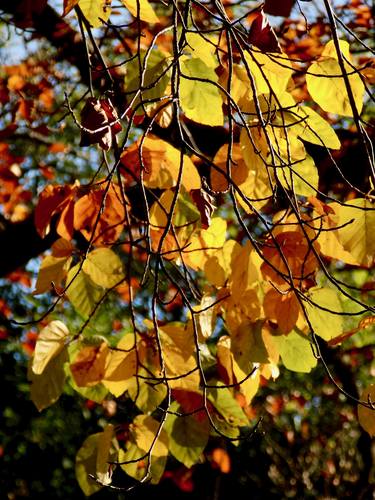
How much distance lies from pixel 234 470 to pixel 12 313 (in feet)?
8.41

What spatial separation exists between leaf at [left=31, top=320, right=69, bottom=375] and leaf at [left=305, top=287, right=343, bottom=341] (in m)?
0.65

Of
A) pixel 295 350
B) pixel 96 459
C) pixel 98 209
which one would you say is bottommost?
pixel 96 459

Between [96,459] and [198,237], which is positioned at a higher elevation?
[198,237]

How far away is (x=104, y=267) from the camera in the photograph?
1.76 metres

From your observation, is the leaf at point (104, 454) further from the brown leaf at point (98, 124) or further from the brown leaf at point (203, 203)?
the brown leaf at point (98, 124)

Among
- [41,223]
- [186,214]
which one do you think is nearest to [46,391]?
[41,223]

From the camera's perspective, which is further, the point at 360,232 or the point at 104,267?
the point at 104,267

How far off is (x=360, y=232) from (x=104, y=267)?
650 mm

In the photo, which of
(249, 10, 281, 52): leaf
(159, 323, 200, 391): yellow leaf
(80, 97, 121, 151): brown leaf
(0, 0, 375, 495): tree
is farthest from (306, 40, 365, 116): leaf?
(159, 323, 200, 391): yellow leaf

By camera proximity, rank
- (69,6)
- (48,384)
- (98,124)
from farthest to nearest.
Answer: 1. (48,384)
2. (69,6)
3. (98,124)

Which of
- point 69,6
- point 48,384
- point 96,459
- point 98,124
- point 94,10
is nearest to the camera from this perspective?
point 98,124

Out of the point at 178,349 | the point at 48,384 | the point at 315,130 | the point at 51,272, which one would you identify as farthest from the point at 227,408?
the point at 315,130

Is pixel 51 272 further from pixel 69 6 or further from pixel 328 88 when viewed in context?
pixel 328 88

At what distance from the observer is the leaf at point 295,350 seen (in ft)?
5.79
